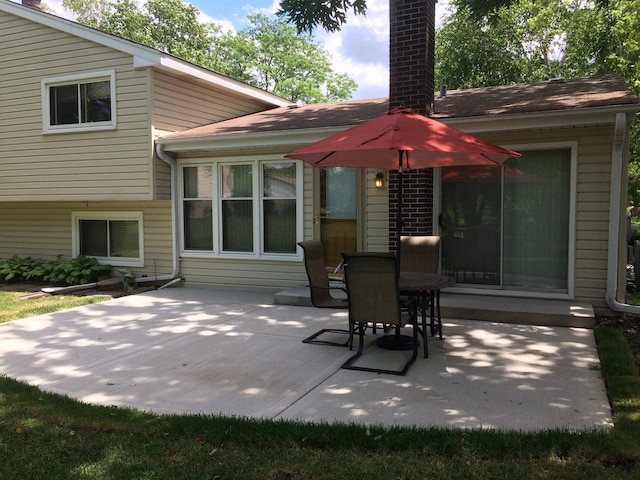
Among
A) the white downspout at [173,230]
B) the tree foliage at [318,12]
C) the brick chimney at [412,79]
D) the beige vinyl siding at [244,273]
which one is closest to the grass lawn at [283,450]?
the brick chimney at [412,79]

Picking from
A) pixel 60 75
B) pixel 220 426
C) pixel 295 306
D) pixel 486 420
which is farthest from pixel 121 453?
pixel 60 75

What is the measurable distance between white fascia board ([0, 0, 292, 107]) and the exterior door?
11.4 ft

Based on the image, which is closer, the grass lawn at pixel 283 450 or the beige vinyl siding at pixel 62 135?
the grass lawn at pixel 283 450

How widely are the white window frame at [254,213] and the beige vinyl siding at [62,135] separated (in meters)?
1.03

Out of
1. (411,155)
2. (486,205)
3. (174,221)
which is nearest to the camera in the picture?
(411,155)

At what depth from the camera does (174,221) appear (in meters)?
9.73

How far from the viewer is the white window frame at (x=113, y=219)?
10.2m

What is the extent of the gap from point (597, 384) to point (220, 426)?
10.1ft

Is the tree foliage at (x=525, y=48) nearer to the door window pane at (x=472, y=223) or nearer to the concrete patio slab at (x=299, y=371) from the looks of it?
the door window pane at (x=472, y=223)

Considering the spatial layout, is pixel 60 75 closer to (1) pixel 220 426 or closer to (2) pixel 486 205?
(2) pixel 486 205

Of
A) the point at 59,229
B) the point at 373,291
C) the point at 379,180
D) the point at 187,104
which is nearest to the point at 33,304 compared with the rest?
the point at 59,229

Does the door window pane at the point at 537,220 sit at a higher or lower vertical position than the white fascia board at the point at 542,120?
lower

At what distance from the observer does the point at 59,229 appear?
36.8ft

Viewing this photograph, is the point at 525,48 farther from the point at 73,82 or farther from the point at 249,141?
the point at 73,82
